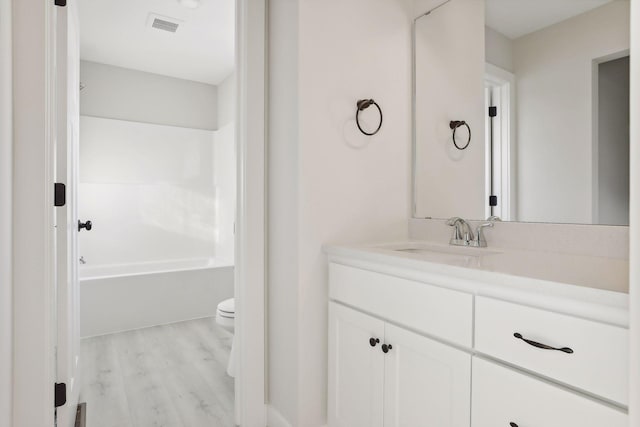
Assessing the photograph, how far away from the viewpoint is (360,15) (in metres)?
1.80

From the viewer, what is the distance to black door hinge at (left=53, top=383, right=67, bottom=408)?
1.48 m

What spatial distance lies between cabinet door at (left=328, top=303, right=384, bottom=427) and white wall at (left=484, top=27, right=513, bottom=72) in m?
1.21

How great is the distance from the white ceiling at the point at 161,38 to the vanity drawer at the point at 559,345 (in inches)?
105

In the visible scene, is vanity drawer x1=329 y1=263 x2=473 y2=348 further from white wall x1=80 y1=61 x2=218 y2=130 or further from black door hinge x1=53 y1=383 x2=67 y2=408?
white wall x1=80 y1=61 x2=218 y2=130

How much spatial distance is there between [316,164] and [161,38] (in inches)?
97.4

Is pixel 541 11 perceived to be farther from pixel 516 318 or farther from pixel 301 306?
pixel 301 306

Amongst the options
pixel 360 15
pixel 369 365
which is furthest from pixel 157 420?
pixel 360 15

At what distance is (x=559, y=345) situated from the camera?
90 centimetres

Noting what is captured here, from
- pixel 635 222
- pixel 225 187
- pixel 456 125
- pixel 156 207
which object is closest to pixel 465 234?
pixel 456 125

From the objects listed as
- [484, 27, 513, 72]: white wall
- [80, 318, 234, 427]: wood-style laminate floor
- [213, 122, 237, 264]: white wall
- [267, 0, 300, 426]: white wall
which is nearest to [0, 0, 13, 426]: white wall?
[80, 318, 234, 427]: wood-style laminate floor

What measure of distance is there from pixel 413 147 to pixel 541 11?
30.1 inches

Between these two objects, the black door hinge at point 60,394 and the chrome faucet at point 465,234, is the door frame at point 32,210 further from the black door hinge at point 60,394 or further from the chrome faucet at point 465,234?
the chrome faucet at point 465,234

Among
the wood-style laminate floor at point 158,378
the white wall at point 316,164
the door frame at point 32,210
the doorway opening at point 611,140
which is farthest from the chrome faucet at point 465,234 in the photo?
the door frame at point 32,210

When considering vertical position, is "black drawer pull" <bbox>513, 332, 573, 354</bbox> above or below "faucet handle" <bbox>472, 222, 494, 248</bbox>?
below
